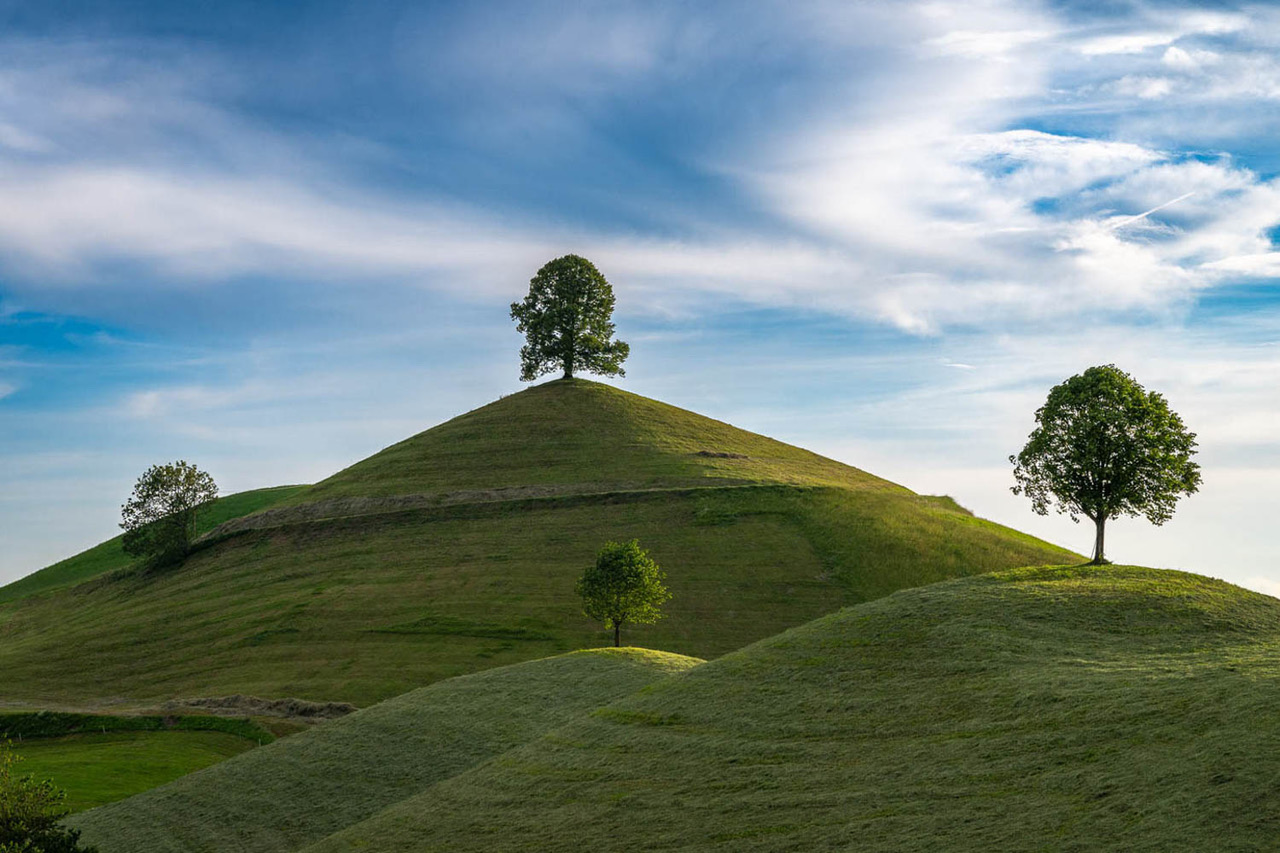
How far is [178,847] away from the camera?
103ft

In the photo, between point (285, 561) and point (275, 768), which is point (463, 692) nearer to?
point (275, 768)

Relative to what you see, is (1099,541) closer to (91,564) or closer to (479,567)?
(479,567)

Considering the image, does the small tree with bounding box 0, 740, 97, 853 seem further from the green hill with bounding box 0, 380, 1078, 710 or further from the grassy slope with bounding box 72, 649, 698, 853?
the green hill with bounding box 0, 380, 1078, 710

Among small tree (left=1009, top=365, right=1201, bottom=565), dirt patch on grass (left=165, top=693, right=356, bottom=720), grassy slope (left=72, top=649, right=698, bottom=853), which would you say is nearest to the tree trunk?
small tree (left=1009, top=365, right=1201, bottom=565)

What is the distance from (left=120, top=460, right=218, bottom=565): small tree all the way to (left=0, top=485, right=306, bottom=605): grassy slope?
4.40 meters

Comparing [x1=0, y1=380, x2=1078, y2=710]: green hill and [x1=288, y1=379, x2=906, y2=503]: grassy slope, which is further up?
[x1=288, y1=379, x2=906, y2=503]: grassy slope

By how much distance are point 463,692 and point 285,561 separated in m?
51.0

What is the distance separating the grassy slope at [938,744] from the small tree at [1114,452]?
33.8 feet

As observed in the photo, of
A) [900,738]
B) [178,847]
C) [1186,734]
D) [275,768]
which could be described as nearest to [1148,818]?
[1186,734]

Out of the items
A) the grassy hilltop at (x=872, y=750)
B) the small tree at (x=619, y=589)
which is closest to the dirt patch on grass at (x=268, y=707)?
the grassy hilltop at (x=872, y=750)

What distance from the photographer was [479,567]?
3100 inches

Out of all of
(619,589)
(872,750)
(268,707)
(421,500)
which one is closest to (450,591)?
(619,589)

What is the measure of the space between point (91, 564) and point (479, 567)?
71.9 metres

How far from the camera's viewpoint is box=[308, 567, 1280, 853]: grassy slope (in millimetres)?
18188
